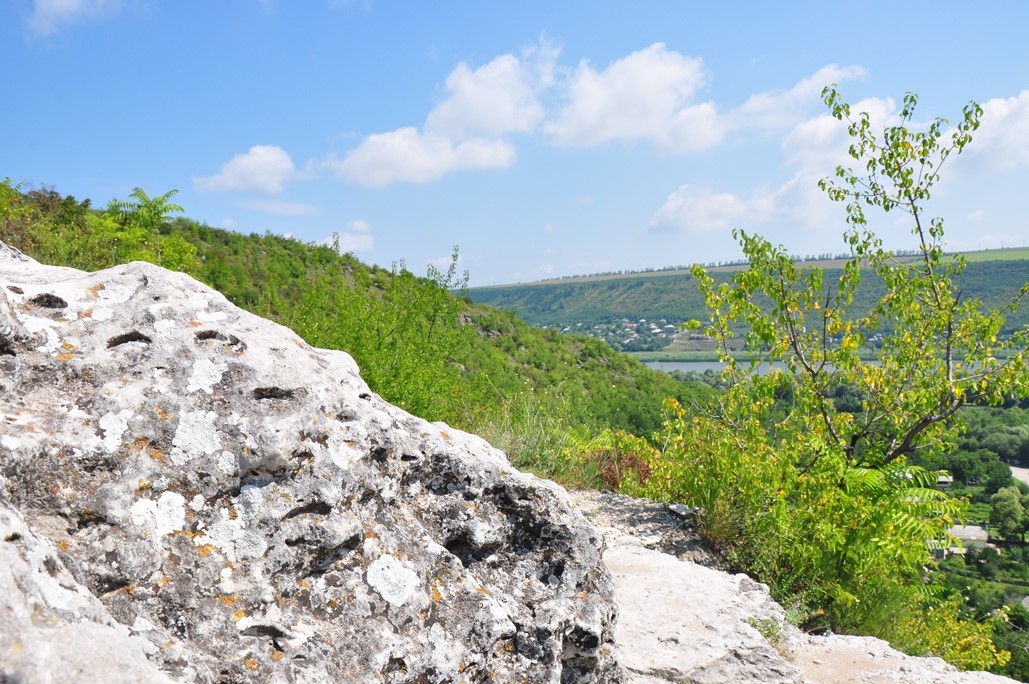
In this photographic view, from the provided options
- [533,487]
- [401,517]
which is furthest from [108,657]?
[533,487]

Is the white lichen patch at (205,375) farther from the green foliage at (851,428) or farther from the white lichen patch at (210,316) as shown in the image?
the green foliage at (851,428)

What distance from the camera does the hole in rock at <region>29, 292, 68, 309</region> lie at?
279 centimetres

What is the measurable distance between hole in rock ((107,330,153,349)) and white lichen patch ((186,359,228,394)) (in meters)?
0.23

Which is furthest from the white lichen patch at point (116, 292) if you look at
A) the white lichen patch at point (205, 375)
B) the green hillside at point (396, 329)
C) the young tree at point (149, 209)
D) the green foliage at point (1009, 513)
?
the green foliage at point (1009, 513)

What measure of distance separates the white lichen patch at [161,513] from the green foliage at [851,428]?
19.6 ft

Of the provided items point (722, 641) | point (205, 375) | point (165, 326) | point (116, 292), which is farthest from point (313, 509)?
point (722, 641)

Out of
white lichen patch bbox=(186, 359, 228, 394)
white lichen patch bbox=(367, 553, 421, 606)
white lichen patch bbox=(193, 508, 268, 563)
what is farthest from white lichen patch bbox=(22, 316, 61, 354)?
white lichen patch bbox=(367, 553, 421, 606)

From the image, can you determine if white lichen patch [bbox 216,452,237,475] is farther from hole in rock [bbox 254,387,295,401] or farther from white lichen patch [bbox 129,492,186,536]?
hole in rock [bbox 254,387,295,401]

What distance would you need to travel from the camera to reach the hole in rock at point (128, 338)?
2.73m

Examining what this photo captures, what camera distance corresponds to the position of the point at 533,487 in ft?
10.5

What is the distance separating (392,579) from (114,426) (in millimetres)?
1110

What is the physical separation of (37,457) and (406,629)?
134 centimetres

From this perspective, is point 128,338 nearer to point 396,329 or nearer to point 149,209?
point 396,329

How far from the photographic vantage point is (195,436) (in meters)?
2.53
